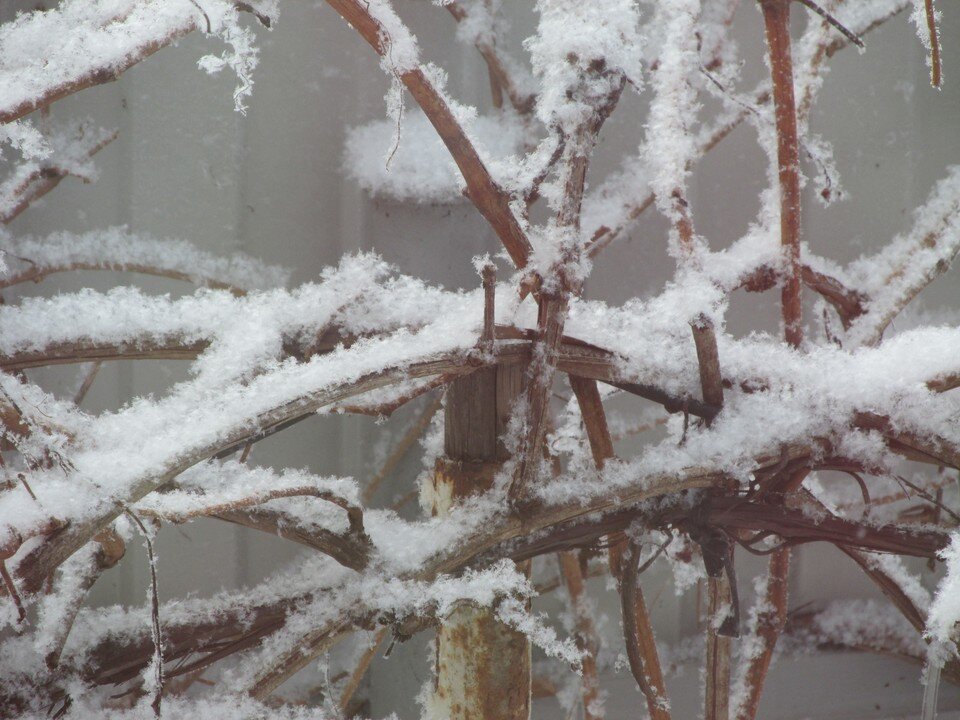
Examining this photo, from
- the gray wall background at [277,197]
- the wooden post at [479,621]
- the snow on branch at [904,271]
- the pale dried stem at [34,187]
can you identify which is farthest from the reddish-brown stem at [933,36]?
the pale dried stem at [34,187]

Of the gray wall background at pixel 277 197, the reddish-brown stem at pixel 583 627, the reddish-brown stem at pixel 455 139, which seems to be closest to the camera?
the reddish-brown stem at pixel 455 139

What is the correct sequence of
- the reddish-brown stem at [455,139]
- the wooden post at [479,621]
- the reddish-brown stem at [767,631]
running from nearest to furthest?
the reddish-brown stem at [455,139], the wooden post at [479,621], the reddish-brown stem at [767,631]

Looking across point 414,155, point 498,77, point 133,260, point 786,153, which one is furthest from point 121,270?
point 786,153

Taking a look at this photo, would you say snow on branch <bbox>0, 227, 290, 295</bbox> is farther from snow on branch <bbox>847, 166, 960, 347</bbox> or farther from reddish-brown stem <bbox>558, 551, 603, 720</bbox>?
snow on branch <bbox>847, 166, 960, 347</bbox>

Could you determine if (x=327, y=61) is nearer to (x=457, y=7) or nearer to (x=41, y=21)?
(x=457, y=7)

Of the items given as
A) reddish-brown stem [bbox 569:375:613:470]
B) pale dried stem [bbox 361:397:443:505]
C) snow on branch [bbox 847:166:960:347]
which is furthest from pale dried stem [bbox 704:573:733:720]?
pale dried stem [bbox 361:397:443:505]

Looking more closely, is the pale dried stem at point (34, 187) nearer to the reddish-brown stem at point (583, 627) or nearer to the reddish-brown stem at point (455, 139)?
the reddish-brown stem at point (455, 139)
